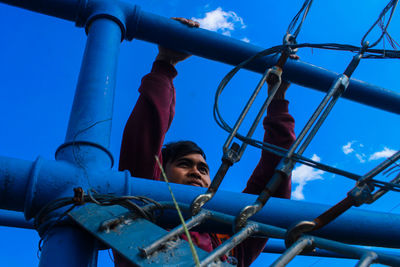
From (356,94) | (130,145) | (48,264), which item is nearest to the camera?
(48,264)

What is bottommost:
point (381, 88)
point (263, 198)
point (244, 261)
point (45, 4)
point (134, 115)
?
point (263, 198)

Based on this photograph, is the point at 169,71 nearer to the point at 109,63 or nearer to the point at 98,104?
the point at 109,63

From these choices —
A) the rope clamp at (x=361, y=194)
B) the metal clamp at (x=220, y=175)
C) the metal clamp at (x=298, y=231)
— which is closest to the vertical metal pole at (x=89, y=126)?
the metal clamp at (x=220, y=175)

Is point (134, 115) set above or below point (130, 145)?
above

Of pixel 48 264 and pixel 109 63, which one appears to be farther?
pixel 109 63

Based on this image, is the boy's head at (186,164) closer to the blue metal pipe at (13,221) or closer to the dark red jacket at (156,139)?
the dark red jacket at (156,139)

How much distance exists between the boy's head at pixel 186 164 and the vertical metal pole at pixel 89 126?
769mm

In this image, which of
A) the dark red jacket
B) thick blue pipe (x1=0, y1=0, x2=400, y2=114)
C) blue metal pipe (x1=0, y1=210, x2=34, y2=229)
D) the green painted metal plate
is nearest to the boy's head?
the dark red jacket

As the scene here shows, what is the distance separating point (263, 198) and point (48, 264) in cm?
58

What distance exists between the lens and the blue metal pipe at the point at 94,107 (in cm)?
133

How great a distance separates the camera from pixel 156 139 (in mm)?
1790

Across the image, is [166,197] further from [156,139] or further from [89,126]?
[156,139]

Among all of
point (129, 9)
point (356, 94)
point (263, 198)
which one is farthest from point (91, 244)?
point (356, 94)

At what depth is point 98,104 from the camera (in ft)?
4.79
